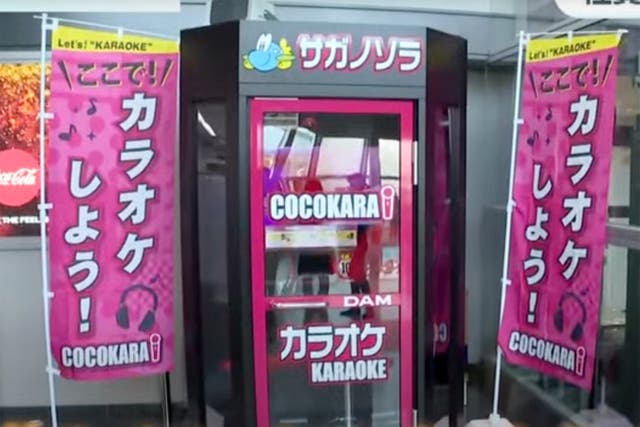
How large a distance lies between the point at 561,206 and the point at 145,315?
2.22 metres

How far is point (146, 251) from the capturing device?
3314 millimetres

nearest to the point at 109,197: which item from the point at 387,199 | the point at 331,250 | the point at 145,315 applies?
the point at 145,315

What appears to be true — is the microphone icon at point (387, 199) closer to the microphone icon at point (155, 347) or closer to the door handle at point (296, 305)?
the door handle at point (296, 305)

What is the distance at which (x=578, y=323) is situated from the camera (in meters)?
3.20

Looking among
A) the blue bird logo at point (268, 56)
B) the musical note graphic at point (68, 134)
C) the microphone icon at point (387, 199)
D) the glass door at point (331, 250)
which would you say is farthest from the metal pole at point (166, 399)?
the blue bird logo at point (268, 56)

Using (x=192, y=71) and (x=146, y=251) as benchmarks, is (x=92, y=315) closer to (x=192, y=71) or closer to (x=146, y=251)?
(x=146, y=251)

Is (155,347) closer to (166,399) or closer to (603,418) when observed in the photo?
(166,399)

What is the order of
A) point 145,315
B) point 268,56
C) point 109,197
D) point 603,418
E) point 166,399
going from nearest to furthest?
point 268,56
point 109,197
point 145,315
point 603,418
point 166,399

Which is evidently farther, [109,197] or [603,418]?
[603,418]

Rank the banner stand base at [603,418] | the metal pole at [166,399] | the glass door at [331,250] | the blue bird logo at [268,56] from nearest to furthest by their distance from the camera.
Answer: the blue bird logo at [268,56]
the glass door at [331,250]
the banner stand base at [603,418]
the metal pole at [166,399]

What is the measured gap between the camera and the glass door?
322cm

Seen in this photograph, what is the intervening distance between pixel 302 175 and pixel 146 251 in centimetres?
90

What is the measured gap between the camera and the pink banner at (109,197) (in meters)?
3.13

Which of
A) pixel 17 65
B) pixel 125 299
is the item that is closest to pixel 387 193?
pixel 125 299
